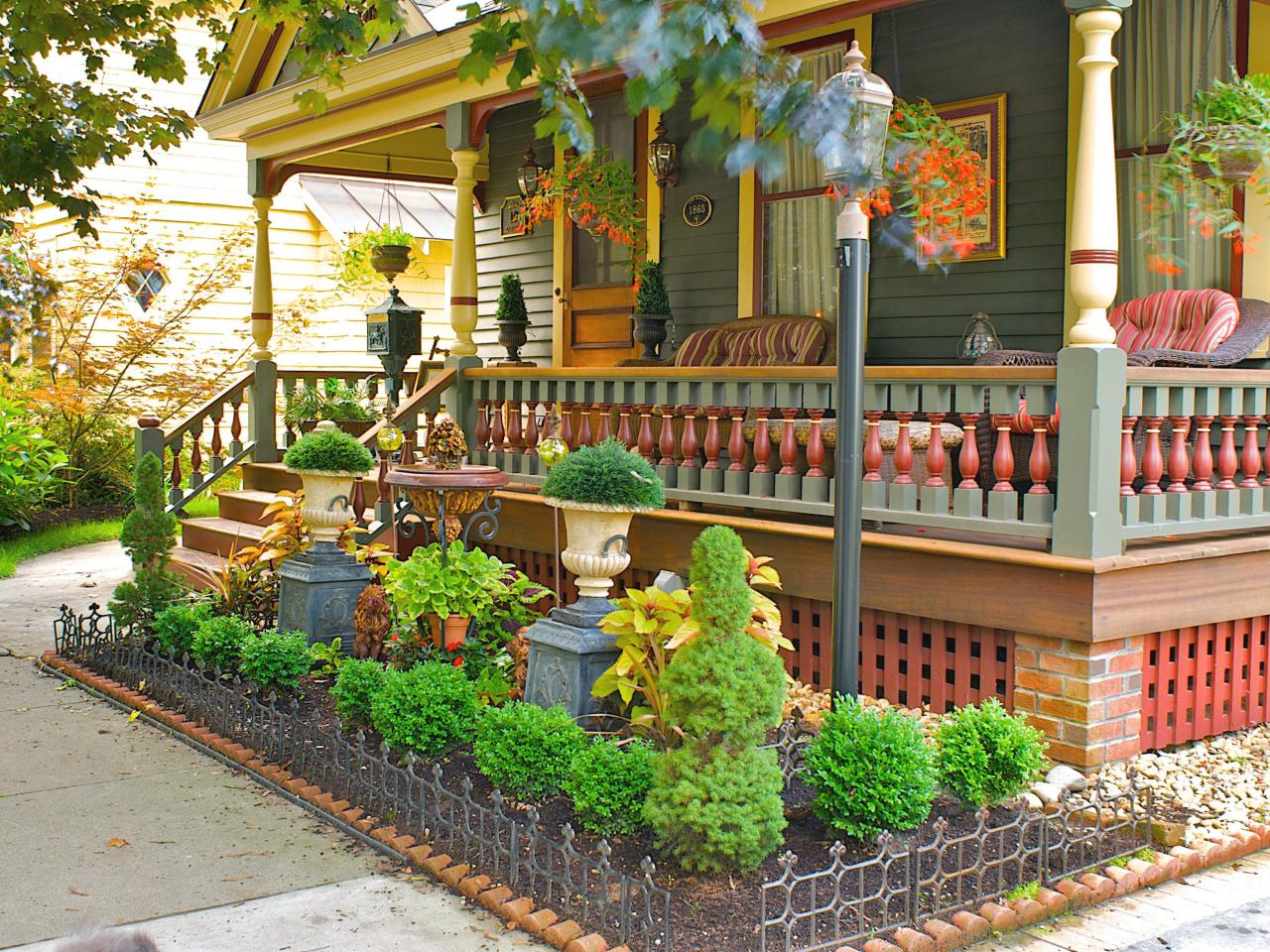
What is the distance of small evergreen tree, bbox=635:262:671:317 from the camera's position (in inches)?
405

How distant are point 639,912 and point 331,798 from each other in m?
1.72

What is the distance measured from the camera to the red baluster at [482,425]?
919 cm

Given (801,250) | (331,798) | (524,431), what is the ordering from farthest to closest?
1. (801,250)
2. (524,431)
3. (331,798)

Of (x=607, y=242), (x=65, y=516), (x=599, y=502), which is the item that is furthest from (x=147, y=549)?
(x=65, y=516)

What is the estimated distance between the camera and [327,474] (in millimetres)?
7195

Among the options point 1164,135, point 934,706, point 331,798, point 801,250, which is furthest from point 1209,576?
point 801,250

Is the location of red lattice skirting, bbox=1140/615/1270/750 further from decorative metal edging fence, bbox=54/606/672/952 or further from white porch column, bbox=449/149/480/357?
white porch column, bbox=449/149/480/357

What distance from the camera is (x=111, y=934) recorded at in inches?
65.4

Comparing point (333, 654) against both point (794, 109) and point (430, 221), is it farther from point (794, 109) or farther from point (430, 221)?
point (430, 221)

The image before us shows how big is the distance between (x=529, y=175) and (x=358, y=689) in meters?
7.05

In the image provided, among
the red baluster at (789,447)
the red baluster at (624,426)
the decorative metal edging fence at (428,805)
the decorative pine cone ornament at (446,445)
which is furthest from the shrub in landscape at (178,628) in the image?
the red baluster at (789,447)

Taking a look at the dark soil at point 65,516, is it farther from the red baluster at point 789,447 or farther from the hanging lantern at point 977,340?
the hanging lantern at point 977,340

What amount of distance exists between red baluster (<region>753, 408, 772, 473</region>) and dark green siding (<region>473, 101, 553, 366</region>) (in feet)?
17.8

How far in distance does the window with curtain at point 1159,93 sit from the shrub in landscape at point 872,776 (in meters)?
4.31
